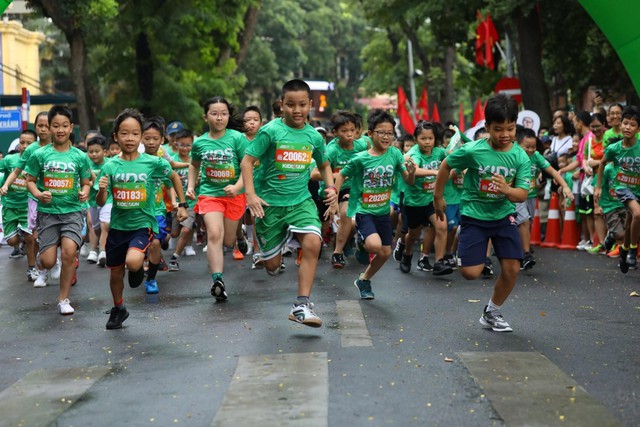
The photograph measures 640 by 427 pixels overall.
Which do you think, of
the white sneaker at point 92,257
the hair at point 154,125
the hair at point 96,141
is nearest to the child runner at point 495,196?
the hair at point 154,125

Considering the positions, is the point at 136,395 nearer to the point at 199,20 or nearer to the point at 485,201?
the point at 485,201

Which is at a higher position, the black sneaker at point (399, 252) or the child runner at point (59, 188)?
the child runner at point (59, 188)

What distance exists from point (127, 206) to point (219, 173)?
6.10 feet

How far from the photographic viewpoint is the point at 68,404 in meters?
6.09

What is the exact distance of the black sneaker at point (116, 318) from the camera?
8.80 metres

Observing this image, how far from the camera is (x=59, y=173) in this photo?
33.3 feet

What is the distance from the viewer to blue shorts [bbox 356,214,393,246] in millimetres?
10312

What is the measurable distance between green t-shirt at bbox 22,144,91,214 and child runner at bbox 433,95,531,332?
360 centimetres

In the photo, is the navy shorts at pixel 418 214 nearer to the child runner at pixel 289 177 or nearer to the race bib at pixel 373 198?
the race bib at pixel 373 198

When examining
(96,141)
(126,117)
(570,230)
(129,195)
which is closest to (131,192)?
(129,195)

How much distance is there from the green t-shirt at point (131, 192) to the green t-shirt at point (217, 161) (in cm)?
151

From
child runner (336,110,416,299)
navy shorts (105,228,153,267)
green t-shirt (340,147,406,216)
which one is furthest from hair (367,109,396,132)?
navy shorts (105,228,153,267)

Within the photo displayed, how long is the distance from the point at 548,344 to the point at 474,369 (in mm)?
1153

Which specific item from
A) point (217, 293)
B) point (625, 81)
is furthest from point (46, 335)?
point (625, 81)
